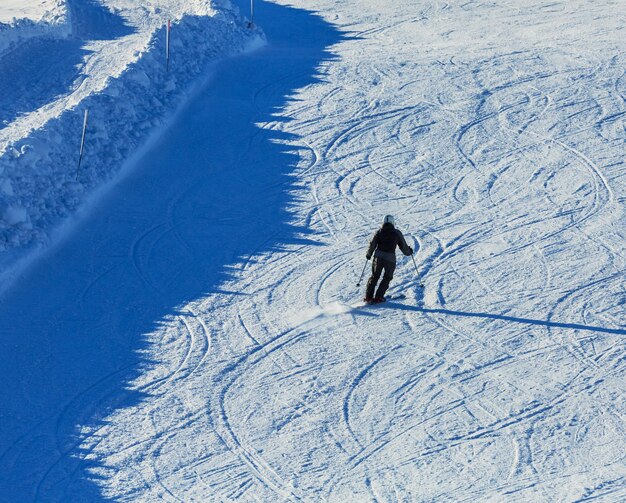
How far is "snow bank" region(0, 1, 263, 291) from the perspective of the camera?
14188 mm

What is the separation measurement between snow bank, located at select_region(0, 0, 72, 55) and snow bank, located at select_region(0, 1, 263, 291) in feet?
10.6

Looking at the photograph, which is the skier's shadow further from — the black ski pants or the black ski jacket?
the black ski jacket

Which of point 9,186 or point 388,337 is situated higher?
point 9,186

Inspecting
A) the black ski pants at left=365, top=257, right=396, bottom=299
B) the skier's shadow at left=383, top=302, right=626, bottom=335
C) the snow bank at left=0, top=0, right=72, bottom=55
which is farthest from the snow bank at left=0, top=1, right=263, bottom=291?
the skier's shadow at left=383, top=302, right=626, bottom=335

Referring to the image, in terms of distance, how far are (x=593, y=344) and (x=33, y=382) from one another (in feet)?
23.3

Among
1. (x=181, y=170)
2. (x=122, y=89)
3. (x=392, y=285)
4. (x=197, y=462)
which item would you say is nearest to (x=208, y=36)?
(x=122, y=89)

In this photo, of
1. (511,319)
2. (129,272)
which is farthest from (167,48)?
(511,319)

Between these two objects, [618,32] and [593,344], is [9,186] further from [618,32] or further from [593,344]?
[618,32]

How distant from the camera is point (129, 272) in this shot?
1416 centimetres

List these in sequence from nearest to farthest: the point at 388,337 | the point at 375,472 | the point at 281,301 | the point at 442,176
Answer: the point at 375,472
the point at 388,337
the point at 281,301
the point at 442,176

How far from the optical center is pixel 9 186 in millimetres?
14211

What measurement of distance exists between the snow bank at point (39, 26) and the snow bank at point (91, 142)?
3.24 metres

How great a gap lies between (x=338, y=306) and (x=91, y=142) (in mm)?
6114

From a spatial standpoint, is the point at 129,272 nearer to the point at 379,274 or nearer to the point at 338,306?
the point at 338,306
